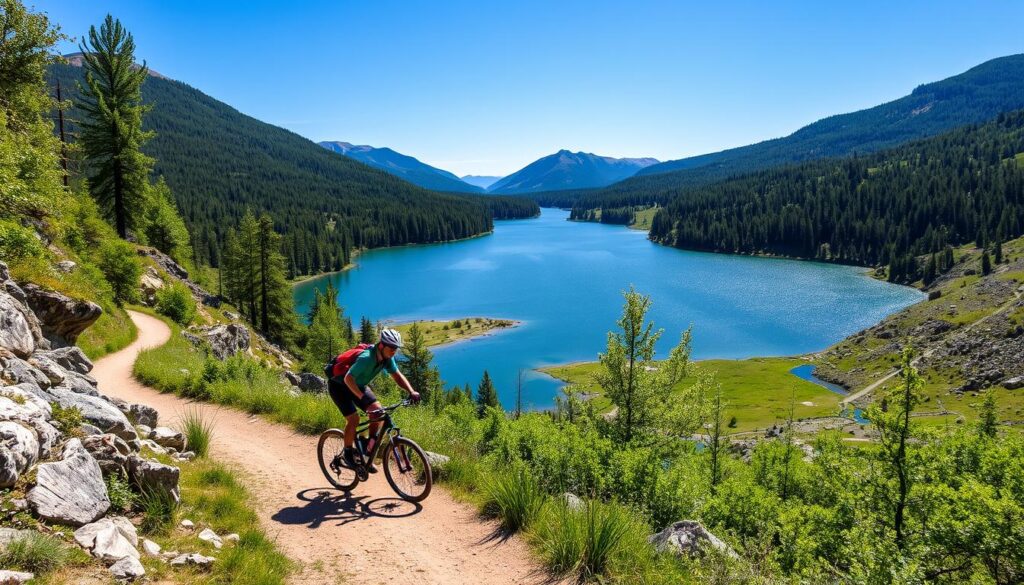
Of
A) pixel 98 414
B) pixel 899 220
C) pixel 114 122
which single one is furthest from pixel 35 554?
pixel 899 220

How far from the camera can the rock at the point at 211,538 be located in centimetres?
669

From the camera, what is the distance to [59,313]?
1617 cm

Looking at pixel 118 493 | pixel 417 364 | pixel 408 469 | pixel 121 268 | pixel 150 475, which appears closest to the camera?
pixel 118 493

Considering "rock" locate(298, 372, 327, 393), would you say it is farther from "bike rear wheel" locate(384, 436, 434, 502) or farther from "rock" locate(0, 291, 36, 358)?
"bike rear wheel" locate(384, 436, 434, 502)

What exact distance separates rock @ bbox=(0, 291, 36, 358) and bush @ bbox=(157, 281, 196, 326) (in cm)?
2327

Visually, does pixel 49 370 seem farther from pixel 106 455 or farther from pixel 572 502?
pixel 572 502

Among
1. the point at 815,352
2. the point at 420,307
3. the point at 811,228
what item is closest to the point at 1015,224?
the point at 811,228

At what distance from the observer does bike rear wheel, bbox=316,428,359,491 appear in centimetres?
924

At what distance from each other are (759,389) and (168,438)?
72.9 metres

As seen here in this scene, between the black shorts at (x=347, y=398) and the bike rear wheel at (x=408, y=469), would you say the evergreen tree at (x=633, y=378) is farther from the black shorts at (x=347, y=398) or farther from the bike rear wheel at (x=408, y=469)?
the black shorts at (x=347, y=398)

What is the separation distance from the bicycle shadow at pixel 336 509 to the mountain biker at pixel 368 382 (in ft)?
2.23

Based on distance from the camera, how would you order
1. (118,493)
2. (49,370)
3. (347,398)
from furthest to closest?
1. (49,370)
2. (347,398)
3. (118,493)

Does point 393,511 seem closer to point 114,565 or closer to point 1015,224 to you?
point 114,565

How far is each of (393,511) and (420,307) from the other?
101 metres
